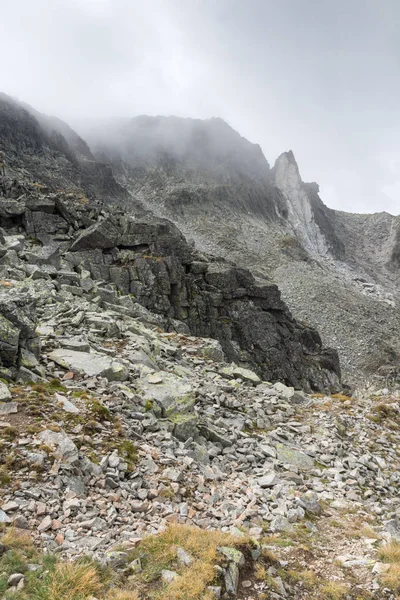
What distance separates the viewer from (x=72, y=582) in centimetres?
559

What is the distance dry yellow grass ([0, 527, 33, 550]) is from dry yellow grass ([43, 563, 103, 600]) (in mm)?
775

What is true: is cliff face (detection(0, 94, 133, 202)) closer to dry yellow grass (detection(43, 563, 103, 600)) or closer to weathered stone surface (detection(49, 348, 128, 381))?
weathered stone surface (detection(49, 348, 128, 381))

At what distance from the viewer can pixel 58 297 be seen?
22297mm

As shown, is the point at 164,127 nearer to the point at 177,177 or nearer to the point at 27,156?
the point at 177,177

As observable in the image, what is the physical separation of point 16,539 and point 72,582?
4.35 ft

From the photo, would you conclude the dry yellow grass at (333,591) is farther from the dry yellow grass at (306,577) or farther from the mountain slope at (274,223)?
the mountain slope at (274,223)

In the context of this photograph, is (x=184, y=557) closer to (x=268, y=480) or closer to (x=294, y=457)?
(x=268, y=480)

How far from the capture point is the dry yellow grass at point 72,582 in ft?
17.6

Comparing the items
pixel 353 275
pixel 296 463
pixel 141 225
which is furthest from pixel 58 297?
pixel 353 275

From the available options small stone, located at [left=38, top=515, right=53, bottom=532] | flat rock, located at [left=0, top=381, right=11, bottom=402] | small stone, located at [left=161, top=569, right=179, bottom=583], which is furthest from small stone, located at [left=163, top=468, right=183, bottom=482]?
flat rock, located at [left=0, top=381, right=11, bottom=402]

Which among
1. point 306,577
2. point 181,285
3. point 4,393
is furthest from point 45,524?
point 181,285

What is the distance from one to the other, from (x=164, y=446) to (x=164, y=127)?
186 metres

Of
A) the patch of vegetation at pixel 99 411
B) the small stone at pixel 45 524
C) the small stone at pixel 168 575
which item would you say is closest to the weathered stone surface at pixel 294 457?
the patch of vegetation at pixel 99 411

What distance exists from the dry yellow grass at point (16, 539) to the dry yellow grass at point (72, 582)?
2.54ft
